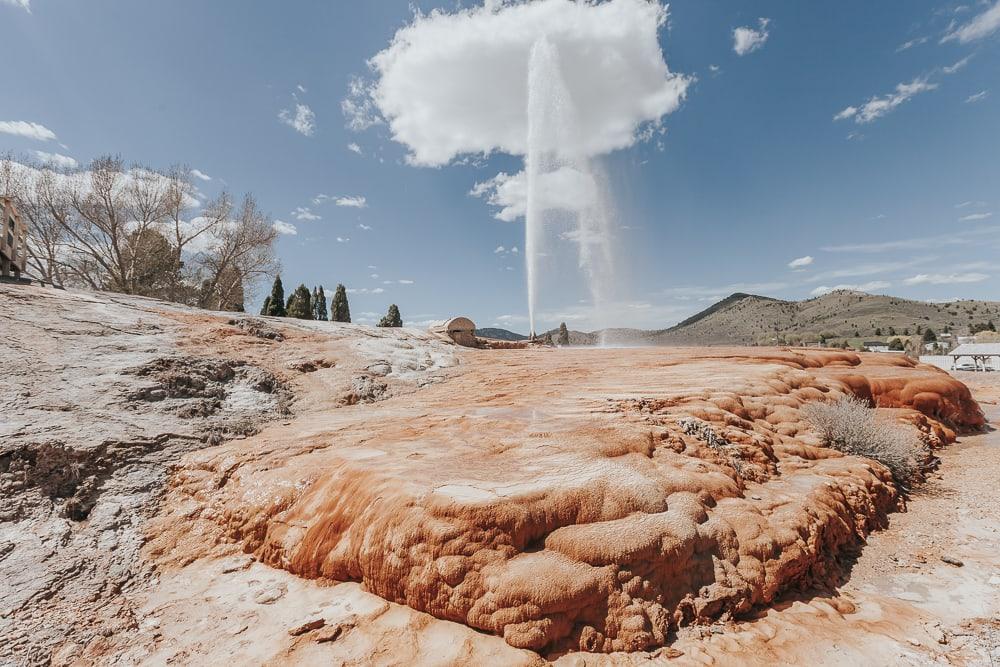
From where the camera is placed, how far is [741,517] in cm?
345

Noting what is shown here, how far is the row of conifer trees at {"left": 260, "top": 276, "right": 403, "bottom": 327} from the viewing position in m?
34.4

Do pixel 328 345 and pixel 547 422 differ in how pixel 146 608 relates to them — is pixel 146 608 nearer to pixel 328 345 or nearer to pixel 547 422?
pixel 547 422

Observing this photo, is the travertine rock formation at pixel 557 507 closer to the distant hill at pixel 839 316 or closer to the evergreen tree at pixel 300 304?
the evergreen tree at pixel 300 304

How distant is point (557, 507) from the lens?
3037mm

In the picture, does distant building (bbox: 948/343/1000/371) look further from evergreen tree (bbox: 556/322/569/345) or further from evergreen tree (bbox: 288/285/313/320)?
evergreen tree (bbox: 288/285/313/320)

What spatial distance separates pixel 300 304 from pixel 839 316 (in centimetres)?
7781

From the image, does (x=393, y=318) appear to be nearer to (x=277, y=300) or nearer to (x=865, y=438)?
(x=277, y=300)

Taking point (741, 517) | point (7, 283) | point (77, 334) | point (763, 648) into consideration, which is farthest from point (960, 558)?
point (7, 283)

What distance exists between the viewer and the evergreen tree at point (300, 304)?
35.3 metres

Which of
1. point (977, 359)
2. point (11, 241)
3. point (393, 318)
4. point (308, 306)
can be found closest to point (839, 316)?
point (977, 359)

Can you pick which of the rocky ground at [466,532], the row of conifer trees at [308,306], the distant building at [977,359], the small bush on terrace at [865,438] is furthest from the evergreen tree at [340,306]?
the distant building at [977,359]

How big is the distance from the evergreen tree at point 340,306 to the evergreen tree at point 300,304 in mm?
2387

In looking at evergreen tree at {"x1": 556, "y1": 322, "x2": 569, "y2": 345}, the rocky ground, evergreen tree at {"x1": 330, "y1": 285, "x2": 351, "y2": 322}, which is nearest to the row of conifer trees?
evergreen tree at {"x1": 330, "y1": 285, "x2": 351, "y2": 322}

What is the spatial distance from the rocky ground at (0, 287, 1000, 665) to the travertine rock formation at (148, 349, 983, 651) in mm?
20
